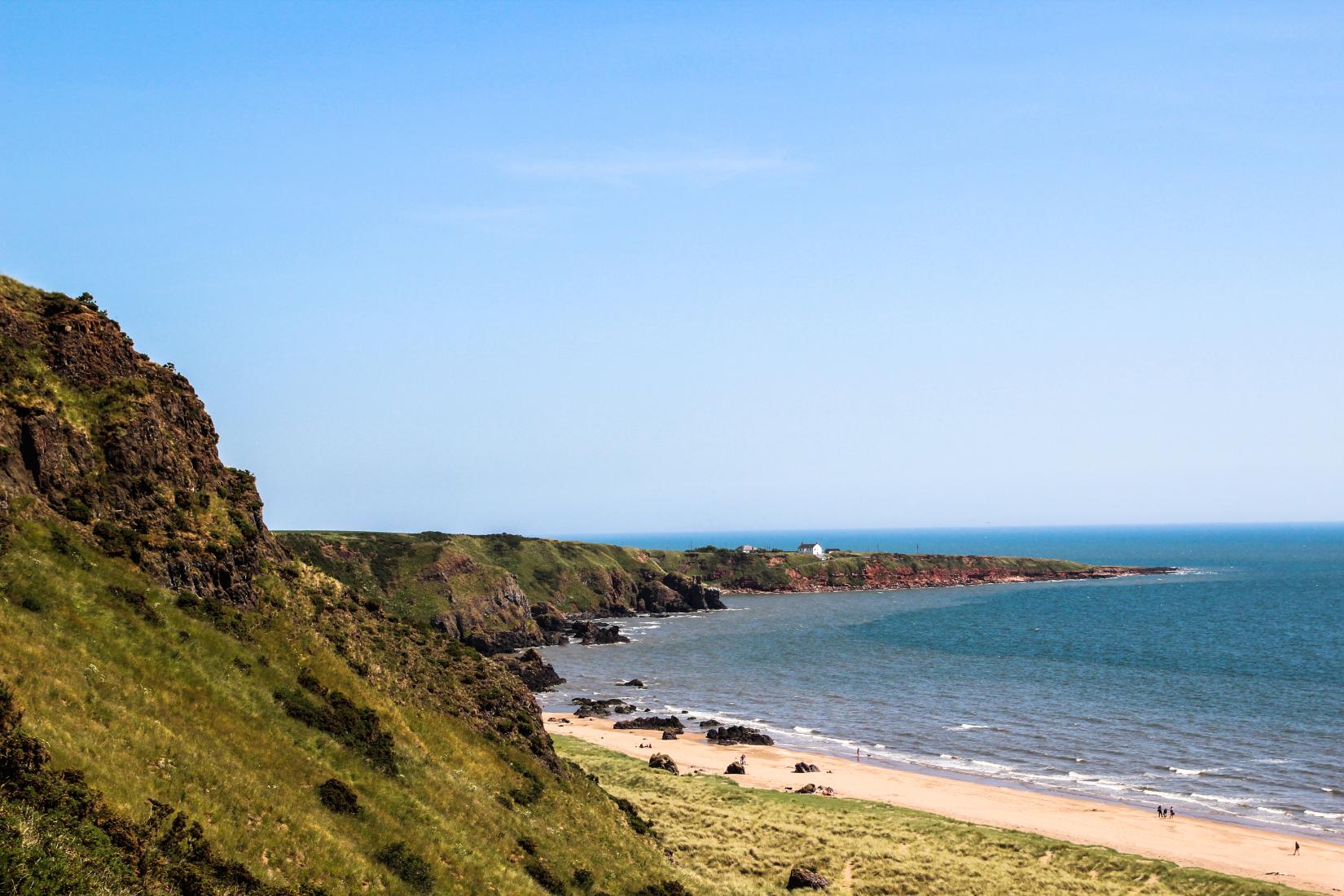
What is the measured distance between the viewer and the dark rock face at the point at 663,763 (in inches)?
2906

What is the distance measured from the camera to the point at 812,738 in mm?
92250

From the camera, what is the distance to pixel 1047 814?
6500 cm

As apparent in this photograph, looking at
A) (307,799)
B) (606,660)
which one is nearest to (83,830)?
(307,799)

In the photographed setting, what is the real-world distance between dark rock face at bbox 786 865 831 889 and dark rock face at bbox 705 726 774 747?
42155 mm

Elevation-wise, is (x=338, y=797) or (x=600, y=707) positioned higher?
(x=338, y=797)

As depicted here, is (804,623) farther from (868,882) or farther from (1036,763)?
(868,882)

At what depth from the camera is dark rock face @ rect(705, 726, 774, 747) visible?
8950 centimetres

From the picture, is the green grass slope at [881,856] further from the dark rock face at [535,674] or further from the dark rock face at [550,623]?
the dark rock face at [550,623]

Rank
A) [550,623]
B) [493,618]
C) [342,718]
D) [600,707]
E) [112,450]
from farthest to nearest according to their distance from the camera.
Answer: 1. [550,623]
2. [493,618]
3. [600,707]
4. [112,450]
5. [342,718]

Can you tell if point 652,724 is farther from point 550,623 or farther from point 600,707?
point 550,623

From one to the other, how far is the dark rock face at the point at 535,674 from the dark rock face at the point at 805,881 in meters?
73.1

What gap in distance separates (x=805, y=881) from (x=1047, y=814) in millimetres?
27412

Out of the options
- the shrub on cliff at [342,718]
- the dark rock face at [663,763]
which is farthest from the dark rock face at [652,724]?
the shrub on cliff at [342,718]

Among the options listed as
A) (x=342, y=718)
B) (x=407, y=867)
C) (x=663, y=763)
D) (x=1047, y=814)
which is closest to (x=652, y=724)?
(x=663, y=763)
